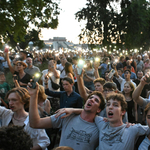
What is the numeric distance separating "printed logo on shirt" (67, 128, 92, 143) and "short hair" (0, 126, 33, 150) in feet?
2.81

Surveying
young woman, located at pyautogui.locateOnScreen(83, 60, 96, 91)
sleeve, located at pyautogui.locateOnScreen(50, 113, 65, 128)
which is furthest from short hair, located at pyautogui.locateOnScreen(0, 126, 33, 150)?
young woman, located at pyautogui.locateOnScreen(83, 60, 96, 91)

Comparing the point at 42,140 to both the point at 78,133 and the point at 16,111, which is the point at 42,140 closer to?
the point at 78,133

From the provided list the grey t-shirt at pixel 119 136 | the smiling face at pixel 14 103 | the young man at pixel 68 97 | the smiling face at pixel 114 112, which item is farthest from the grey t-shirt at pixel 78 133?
the young man at pixel 68 97

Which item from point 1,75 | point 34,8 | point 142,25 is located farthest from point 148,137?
point 142,25

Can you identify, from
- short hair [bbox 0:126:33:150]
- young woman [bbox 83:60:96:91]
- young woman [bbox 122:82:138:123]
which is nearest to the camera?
short hair [bbox 0:126:33:150]

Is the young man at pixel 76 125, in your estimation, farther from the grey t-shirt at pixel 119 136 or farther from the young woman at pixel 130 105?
the young woman at pixel 130 105

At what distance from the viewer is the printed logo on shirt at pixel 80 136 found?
230 cm

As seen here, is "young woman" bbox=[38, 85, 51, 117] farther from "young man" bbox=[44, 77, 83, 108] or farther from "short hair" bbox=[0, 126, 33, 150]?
"short hair" bbox=[0, 126, 33, 150]

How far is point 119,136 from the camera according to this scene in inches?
87.9

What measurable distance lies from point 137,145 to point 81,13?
24421 mm

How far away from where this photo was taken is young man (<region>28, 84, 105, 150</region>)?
2309mm

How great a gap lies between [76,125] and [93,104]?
0.36m

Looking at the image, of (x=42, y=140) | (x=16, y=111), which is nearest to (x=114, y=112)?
(x=42, y=140)

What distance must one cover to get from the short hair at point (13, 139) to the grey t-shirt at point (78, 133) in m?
0.85
